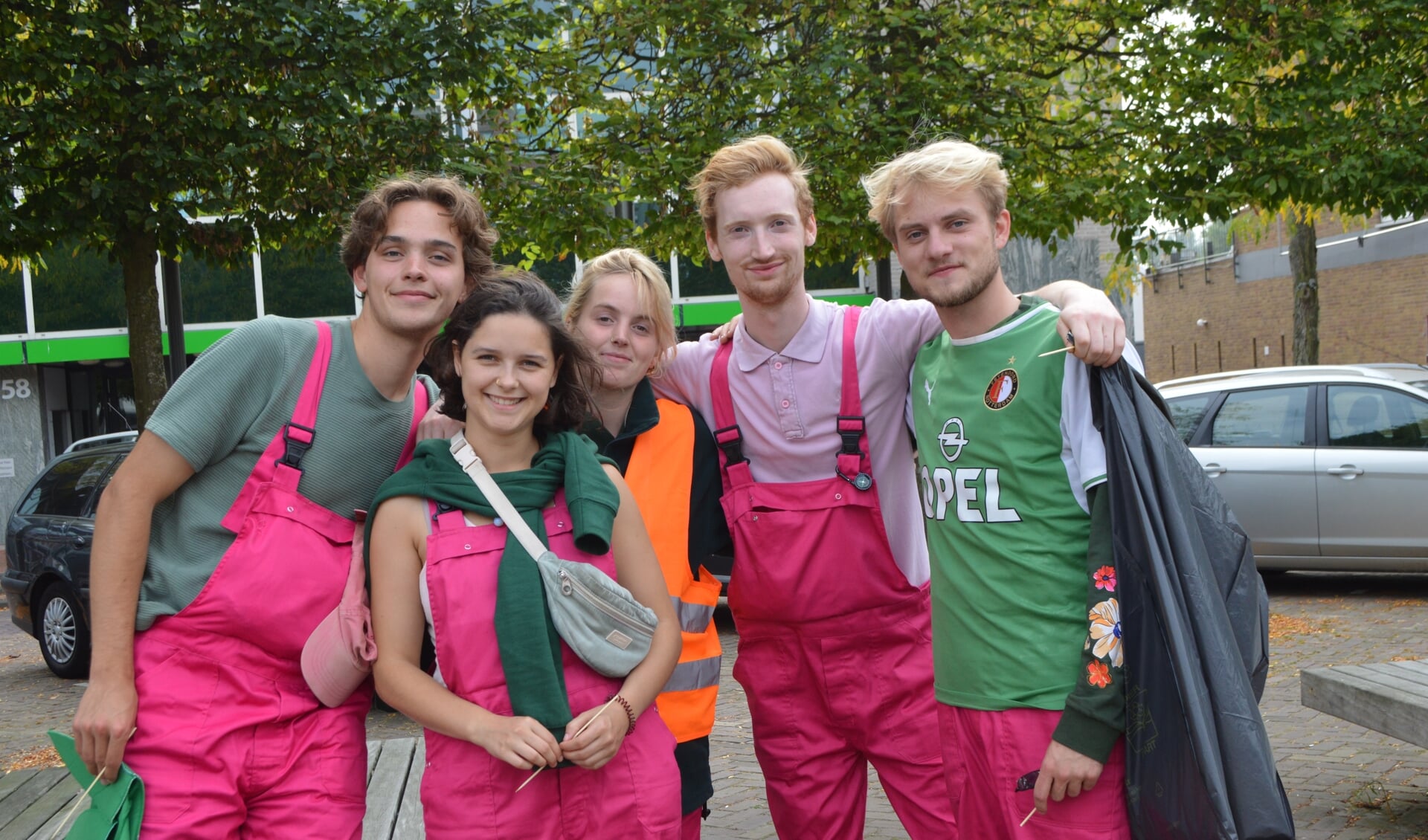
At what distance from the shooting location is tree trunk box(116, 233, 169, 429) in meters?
7.32

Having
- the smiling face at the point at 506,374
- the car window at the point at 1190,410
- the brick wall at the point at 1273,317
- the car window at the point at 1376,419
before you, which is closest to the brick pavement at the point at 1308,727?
the car window at the point at 1376,419

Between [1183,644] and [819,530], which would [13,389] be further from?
[1183,644]

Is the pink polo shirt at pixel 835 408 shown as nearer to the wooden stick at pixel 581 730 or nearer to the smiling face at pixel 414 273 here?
the smiling face at pixel 414 273

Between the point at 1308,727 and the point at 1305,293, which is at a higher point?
the point at 1305,293

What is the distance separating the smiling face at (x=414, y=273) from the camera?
269 centimetres

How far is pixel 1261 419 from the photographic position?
31.7 feet

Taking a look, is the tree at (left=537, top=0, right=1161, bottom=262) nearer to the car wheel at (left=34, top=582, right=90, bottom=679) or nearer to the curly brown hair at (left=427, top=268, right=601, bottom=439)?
the car wheel at (left=34, top=582, right=90, bottom=679)

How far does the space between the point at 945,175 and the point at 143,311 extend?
20.0 ft

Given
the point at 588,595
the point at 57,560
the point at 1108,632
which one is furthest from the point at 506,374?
the point at 57,560

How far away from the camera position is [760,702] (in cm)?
322

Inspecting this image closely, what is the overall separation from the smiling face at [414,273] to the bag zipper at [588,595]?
27.3 inches

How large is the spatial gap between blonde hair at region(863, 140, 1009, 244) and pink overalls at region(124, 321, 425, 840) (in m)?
1.36

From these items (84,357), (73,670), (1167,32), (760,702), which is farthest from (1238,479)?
(84,357)

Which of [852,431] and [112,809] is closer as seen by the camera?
[112,809]
